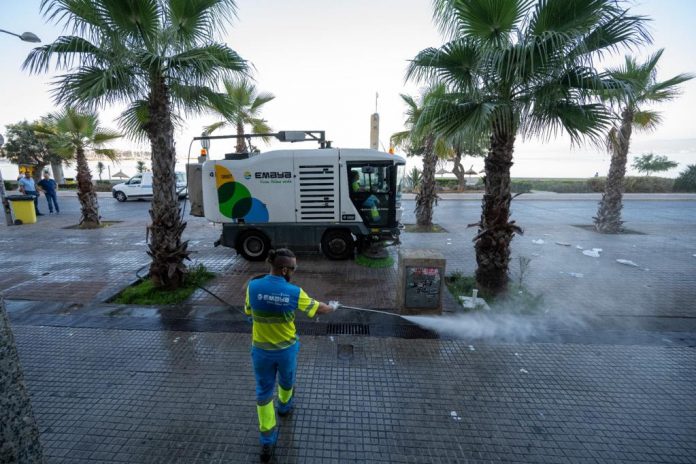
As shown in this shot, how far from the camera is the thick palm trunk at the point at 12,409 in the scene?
173cm

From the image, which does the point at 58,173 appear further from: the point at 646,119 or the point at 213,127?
the point at 646,119

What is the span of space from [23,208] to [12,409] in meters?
16.3

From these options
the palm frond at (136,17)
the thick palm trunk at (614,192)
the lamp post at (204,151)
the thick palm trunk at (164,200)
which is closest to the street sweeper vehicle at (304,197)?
the lamp post at (204,151)

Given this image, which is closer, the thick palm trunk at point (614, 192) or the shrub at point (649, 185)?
the thick palm trunk at point (614, 192)

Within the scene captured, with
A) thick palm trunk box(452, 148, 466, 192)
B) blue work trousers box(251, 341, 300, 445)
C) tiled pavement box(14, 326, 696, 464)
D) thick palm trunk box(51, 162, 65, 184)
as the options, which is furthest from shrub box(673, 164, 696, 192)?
thick palm trunk box(51, 162, 65, 184)

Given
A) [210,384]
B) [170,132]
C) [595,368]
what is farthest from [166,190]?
[595,368]

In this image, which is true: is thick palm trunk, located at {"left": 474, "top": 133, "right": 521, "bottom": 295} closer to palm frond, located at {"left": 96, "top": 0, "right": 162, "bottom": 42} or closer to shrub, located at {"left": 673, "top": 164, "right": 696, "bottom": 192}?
palm frond, located at {"left": 96, "top": 0, "right": 162, "bottom": 42}

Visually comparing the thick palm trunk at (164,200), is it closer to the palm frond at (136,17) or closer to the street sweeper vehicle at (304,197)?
the palm frond at (136,17)

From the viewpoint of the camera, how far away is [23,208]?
13492mm

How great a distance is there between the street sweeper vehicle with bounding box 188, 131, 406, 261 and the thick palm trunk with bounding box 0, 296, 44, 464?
6676 mm

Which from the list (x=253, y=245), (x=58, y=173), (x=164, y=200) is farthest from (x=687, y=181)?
(x=58, y=173)

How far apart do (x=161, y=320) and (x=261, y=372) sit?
3.29m

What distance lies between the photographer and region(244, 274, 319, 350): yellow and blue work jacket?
9.04ft

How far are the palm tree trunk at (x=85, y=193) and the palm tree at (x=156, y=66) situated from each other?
7998 millimetres
